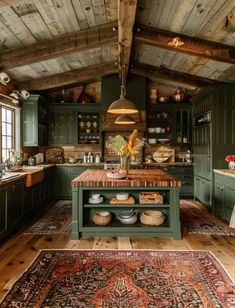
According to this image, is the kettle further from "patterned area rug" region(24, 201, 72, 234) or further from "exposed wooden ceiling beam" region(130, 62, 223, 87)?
"exposed wooden ceiling beam" region(130, 62, 223, 87)

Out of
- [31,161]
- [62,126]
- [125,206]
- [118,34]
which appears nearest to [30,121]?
[31,161]

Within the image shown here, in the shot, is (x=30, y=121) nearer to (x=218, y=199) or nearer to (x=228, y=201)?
(x=218, y=199)

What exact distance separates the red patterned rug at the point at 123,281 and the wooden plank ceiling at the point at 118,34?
2.67 m

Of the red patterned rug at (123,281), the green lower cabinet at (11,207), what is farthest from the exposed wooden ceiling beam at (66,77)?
the red patterned rug at (123,281)

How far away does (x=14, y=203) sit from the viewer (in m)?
4.50

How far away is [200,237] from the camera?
428 centimetres

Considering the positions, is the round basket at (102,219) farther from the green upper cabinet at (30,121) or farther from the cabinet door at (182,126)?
the cabinet door at (182,126)

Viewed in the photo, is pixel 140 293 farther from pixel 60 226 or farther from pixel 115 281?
pixel 60 226

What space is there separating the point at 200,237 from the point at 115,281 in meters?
1.87

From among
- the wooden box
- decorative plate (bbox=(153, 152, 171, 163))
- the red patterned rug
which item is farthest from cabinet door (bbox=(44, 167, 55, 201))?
the red patterned rug

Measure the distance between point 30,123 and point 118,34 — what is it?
3.15 m

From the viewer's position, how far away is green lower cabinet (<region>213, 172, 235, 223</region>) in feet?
15.8

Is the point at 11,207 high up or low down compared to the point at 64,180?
down

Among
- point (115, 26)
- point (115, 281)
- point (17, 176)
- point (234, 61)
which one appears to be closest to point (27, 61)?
point (115, 26)
